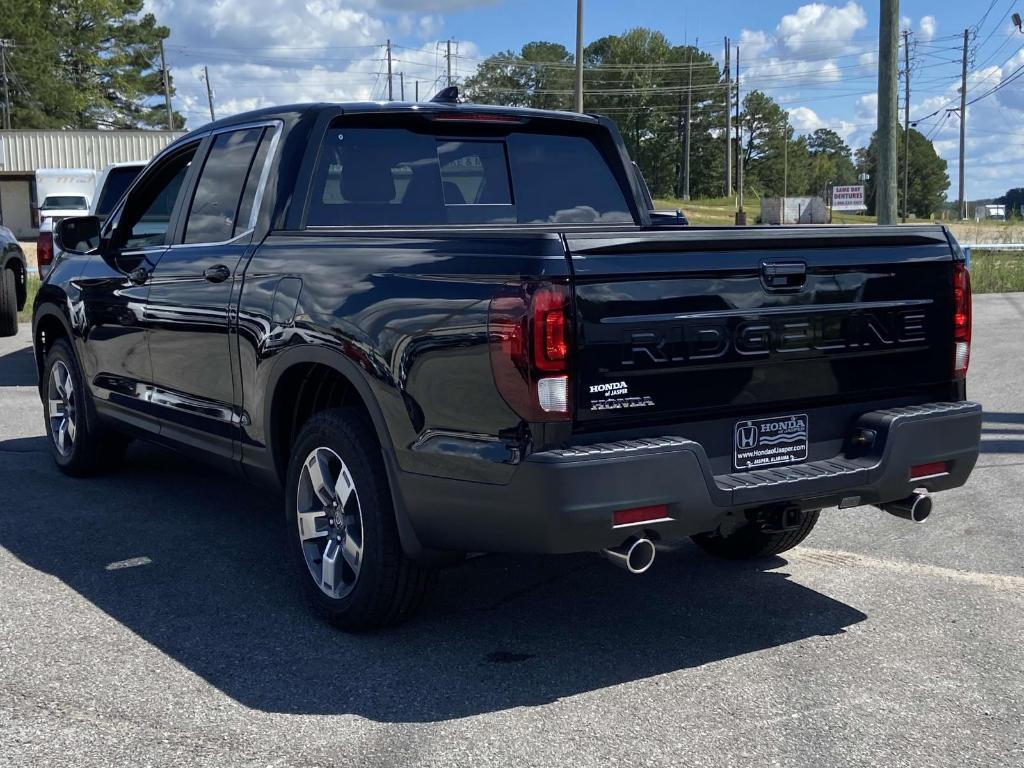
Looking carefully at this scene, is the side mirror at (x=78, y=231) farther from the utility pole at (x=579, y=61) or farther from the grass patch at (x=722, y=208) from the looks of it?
the grass patch at (x=722, y=208)

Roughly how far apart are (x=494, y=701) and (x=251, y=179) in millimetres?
2627

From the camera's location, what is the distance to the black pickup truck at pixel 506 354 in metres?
3.70

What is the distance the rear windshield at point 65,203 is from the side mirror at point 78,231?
135ft

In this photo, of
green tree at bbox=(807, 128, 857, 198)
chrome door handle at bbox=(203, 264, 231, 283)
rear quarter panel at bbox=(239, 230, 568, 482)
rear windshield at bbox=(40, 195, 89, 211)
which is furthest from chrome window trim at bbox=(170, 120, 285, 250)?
green tree at bbox=(807, 128, 857, 198)

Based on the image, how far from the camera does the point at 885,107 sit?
47.5 feet

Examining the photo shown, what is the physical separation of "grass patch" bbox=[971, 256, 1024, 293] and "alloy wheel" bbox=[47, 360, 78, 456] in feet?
61.6

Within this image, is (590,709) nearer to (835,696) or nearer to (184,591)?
(835,696)

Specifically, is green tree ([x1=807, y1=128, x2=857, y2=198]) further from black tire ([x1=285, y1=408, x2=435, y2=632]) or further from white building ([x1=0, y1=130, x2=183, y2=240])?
black tire ([x1=285, y1=408, x2=435, y2=632])

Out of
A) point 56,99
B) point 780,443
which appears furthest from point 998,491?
point 56,99

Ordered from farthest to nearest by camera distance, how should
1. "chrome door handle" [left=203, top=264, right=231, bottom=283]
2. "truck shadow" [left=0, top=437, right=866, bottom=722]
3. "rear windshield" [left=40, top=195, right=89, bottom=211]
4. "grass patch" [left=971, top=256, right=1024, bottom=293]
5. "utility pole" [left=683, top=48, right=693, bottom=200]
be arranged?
"utility pole" [left=683, top=48, right=693, bottom=200], "rear windshield" [left=40, top=195, right=89, bottom=211], "grass patch" [left=971, top=256, right=1024, bottom=293], "chrome door handle" [left=203, top=264, right=231, bottom=283], "truck shadow" [left=0, top=437, right=866, bottom=722]

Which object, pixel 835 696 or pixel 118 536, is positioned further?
pixel 118 536

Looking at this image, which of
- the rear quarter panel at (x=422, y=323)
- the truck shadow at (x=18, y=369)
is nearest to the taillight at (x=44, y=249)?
the truck shadow at (x=18, y=369)

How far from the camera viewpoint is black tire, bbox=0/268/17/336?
14234 mm

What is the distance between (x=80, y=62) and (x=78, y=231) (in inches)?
3128
